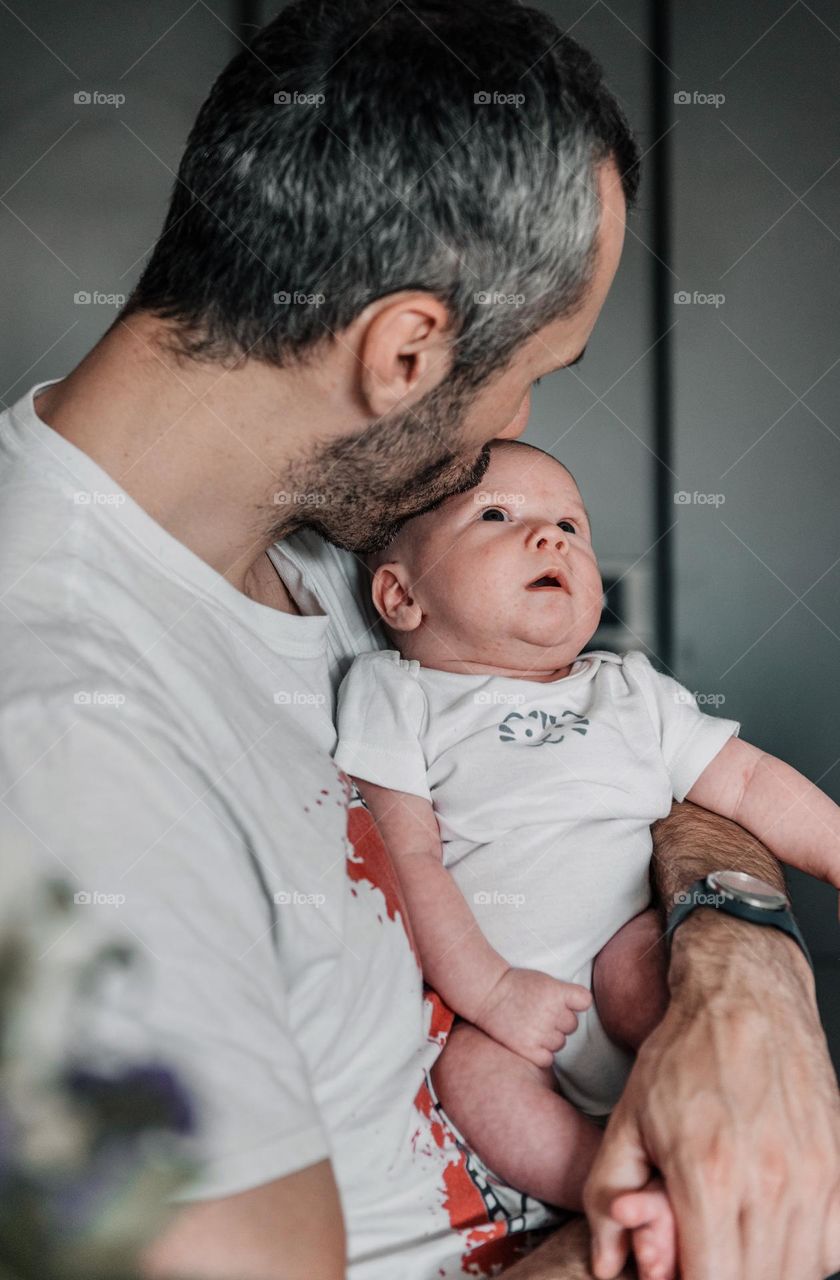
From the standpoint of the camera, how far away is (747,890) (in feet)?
3.94

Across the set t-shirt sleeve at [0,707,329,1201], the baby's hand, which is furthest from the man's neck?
the baby's hand

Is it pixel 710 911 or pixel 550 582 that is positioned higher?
pixel 550 582

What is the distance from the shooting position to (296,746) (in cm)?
105

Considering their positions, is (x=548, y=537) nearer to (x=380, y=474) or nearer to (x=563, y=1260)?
(x=380, y=474)

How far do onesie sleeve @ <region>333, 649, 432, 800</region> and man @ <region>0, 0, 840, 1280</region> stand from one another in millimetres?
120

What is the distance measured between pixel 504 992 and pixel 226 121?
911 mm

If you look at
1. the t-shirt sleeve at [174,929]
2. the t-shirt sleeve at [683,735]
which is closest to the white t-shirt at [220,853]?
the t-shirt sleeve at [174,929]

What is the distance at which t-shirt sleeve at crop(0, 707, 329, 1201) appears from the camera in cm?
70

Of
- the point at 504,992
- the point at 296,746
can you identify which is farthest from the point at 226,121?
the point at 504,992

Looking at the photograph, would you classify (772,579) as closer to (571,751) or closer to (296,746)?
(571,751)

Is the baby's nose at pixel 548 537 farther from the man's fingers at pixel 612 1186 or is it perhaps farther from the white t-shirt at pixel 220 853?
the man's fingers at pixel 612 1186

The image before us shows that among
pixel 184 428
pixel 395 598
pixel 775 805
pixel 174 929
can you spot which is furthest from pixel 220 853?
pixel 775 805

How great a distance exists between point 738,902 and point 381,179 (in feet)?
2.64

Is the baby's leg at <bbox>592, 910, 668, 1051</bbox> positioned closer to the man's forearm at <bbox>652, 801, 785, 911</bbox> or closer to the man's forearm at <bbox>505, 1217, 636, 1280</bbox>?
the man's forearm at <bbox>652, 801, 785, 911</bbox>
